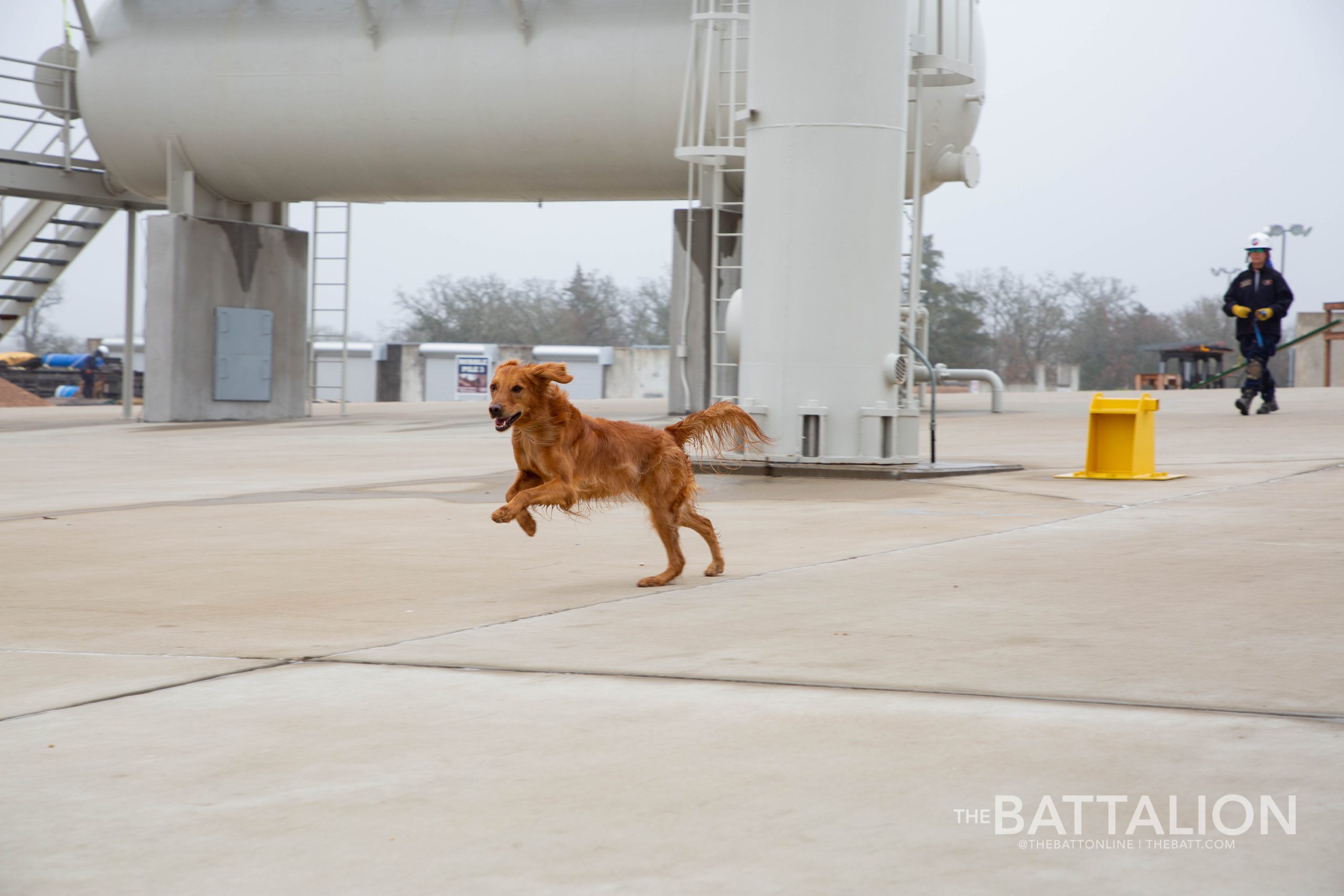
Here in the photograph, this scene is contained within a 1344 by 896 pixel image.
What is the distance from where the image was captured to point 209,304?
23469mm

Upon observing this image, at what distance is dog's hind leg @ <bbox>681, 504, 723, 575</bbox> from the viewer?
6.26 meters

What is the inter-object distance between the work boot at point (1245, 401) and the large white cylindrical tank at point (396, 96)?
8.82 m

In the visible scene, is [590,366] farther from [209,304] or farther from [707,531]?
[707,531]

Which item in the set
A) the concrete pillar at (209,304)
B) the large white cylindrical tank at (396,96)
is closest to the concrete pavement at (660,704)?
the large white cylindrical tank at (396,96)

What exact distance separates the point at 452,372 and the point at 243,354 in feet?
129

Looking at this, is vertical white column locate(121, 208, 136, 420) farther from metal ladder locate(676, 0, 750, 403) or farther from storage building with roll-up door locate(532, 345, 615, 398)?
storage building with roll-up door locate(532, 345, 615, 398)

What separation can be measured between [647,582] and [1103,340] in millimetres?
88564

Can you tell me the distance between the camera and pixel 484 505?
389 inches

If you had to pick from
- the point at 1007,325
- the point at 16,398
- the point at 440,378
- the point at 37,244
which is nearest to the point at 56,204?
the point at 37,244

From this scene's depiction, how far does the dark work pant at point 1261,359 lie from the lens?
17.5m

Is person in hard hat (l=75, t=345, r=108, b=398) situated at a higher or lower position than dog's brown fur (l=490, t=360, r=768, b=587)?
higher

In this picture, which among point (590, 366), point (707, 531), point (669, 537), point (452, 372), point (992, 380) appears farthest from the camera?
point (590, 366)

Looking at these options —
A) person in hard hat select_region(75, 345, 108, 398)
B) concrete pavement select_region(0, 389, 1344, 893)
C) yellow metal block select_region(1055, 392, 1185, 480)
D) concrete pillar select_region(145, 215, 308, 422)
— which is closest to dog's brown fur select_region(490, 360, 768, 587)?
concrete pavement select_region(0, 389, 1344, 893)

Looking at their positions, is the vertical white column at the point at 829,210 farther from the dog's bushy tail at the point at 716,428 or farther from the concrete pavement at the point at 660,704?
the dog's bushy tail at the point at 716,428
